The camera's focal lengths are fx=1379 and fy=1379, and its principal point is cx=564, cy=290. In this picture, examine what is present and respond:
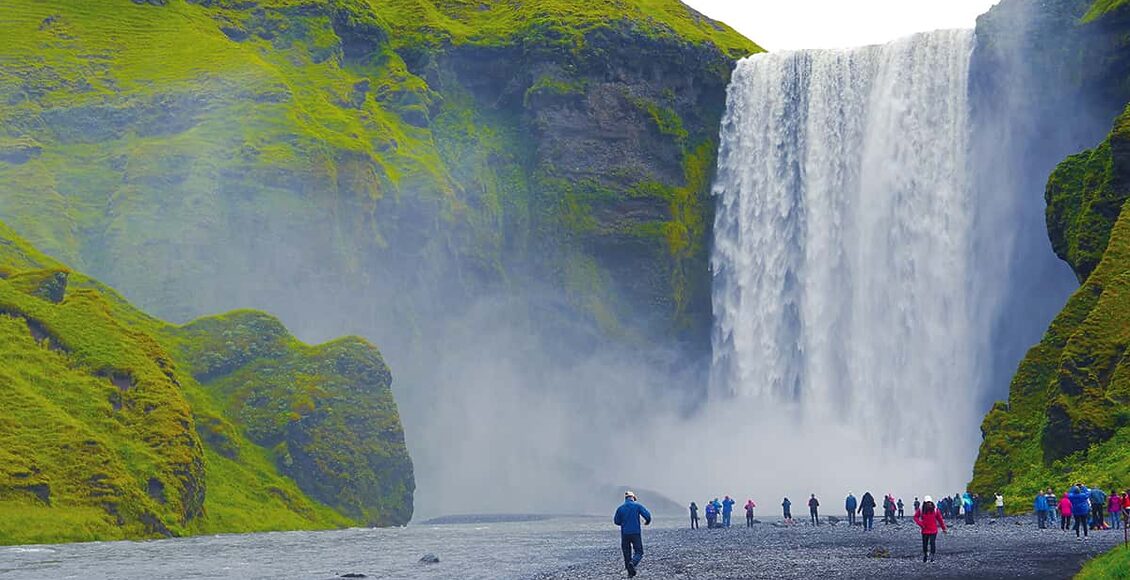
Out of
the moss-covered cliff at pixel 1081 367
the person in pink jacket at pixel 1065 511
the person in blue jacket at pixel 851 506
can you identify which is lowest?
the person in pink jacket at pixel 1065 511

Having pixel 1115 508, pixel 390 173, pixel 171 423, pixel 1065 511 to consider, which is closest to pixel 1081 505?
pixel 1115 508

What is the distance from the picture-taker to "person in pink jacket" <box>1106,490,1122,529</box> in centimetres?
5647

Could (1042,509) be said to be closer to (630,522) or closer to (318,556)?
(630,522)

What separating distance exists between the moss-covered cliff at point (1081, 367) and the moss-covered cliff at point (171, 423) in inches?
2226

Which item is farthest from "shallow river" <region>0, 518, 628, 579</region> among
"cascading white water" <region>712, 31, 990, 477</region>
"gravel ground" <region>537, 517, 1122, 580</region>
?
"cascading white water" <region>712, 31, 990, 477</region>

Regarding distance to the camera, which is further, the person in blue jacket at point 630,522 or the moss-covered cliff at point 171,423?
the moss-covered cliff at point 171,423

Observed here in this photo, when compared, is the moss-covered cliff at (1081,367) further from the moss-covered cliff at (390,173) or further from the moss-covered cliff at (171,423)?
the moss-covered cliff at (390,173)

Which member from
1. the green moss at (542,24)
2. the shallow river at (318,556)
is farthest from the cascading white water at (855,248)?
the shallow river at (318,556)

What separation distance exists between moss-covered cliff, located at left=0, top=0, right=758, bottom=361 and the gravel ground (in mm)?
86431

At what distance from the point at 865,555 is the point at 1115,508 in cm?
1249

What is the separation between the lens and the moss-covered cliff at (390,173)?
15012 centimetres

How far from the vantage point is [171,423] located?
104 metres

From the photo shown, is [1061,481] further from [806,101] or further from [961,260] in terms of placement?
[806,101]

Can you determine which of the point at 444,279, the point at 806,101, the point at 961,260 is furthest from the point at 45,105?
the point at 961,260
